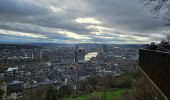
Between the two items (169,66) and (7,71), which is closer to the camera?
(169,66)

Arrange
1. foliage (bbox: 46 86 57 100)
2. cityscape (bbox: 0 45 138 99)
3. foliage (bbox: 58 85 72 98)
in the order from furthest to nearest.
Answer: cityscape (bbox: 0 45 138 99) → foliage (bbox: 58 85 72 98) → foliage (bbox: 46 86 57 100)

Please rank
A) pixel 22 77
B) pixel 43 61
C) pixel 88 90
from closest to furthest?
pixel 88 90 < pixel 22 77 < pixel 43 61

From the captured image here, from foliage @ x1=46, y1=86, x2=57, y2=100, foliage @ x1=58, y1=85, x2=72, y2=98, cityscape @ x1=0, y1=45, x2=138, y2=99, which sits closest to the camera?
foliage @ x1=46, y1=86, x2=57, y2=100

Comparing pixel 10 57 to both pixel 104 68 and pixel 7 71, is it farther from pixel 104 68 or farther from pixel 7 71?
pixel 104 68

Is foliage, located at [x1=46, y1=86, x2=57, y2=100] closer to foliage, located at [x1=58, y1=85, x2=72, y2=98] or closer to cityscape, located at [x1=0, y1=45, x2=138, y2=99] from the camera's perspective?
foliage, located at [x1=58, y1=85, x2=72, y2=98]

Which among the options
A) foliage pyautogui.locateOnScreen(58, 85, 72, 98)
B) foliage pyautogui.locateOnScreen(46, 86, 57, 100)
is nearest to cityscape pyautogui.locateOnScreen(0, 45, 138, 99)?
foliage pyautogui.locateOnScreen(58, 85, 72, 98)

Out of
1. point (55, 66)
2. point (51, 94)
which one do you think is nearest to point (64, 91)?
point (51, 94)

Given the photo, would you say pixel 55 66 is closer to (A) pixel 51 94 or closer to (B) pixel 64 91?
(B) pixel 64 91

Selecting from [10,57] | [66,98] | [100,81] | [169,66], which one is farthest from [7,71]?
[169,66]

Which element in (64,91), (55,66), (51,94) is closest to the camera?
(51,94)

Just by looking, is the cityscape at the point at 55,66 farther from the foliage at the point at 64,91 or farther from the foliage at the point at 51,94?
the foliage at the point at 51,94

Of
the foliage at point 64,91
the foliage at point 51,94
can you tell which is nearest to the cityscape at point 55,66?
the foliage at point 64,91
